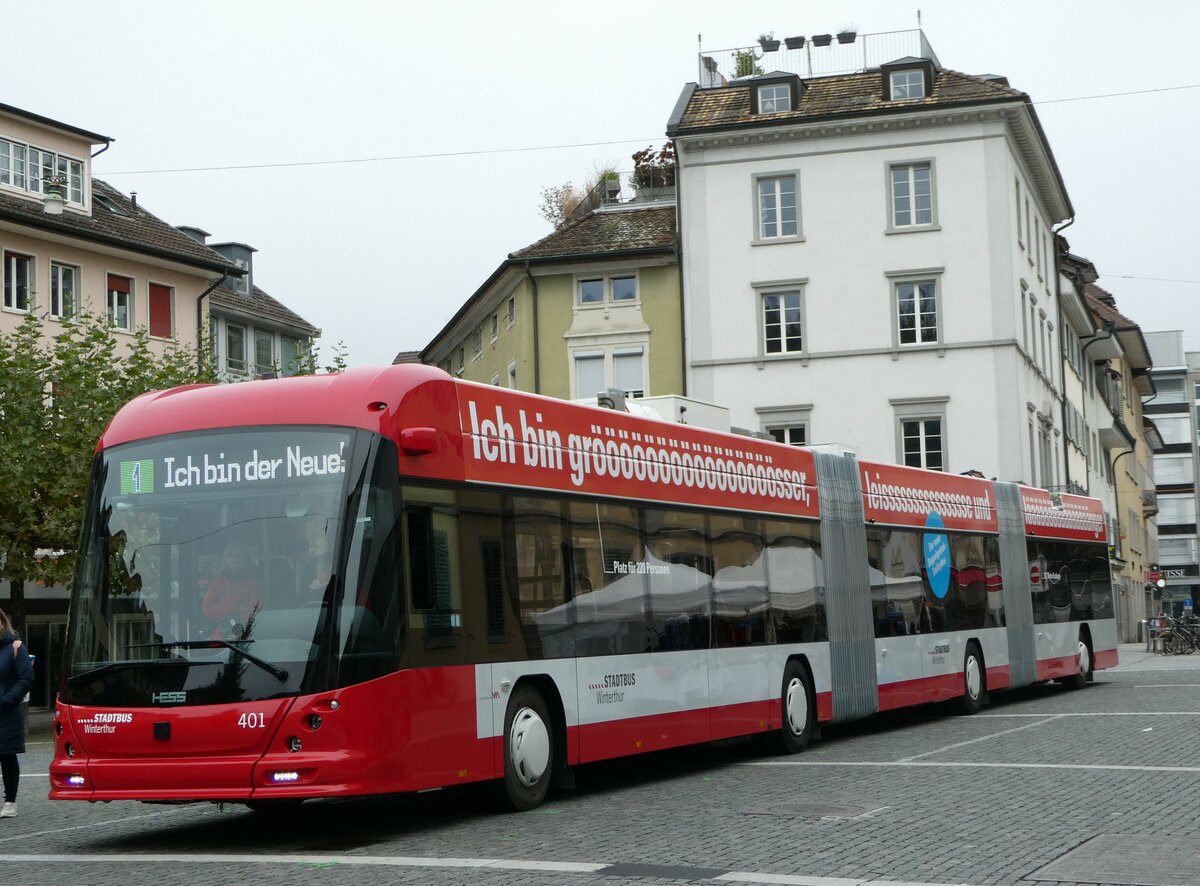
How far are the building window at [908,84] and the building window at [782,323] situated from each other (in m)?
6.03

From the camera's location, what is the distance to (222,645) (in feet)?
35.1

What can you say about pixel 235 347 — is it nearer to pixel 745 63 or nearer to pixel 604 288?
pixel 604 288

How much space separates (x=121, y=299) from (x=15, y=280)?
3.99 m

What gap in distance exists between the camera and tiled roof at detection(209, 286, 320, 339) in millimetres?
52531

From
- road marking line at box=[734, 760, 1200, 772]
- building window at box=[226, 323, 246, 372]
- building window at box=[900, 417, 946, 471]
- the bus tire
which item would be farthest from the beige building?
road marking line at box=[734, 760, 1200, 772]

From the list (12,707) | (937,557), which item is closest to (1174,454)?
(937,557)

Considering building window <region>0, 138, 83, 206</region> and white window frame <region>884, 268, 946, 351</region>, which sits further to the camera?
white window frame <region>884, 268, 946, 351</region>

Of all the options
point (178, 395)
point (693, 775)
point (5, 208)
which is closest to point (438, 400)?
point (178, 395)

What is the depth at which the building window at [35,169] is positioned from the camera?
1670 inches

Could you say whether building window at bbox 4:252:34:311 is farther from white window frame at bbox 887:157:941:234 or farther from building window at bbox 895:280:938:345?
building window at bbox 895:280:938:345

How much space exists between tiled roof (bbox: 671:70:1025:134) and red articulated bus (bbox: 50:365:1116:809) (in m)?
31.1

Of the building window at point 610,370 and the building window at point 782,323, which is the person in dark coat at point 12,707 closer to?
the building window at point 782,323

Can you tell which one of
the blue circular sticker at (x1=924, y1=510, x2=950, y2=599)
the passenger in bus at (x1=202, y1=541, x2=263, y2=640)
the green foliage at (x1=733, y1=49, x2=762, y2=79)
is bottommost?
the passenger in bus at (x1=202, y1=541, x2=263, y2=640)

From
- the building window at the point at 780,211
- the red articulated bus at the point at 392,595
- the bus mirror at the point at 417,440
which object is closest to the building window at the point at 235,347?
the building window at the point at 780,211
